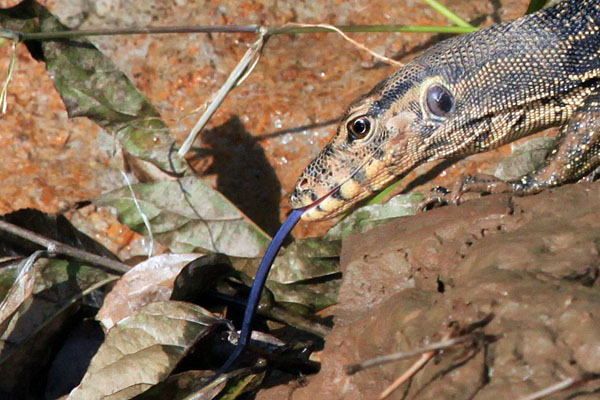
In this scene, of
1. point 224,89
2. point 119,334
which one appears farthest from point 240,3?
point 119,334

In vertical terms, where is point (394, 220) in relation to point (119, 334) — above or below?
above

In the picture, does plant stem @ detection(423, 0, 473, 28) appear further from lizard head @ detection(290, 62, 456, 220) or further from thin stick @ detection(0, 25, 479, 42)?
lizard head @ detection(290, 62, 456, 220)

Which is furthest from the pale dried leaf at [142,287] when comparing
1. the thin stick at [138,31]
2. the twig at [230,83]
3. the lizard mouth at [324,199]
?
the thin stick at [138,31]

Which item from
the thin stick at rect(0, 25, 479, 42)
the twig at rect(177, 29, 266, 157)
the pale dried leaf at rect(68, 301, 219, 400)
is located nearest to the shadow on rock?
the twig at rect(177, 29, 266, 157)

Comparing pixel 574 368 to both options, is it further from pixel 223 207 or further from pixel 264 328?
pixel 223 207

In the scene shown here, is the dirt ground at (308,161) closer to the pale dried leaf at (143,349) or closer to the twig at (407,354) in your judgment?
the twig at (407,354)

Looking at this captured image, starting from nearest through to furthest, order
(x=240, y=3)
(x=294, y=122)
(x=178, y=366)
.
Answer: (x=178, y=366), (x=294, y=122), (x=240, y=3)

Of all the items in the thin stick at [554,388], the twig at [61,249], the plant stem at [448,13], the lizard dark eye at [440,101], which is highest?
the plant stem at [448,13]
